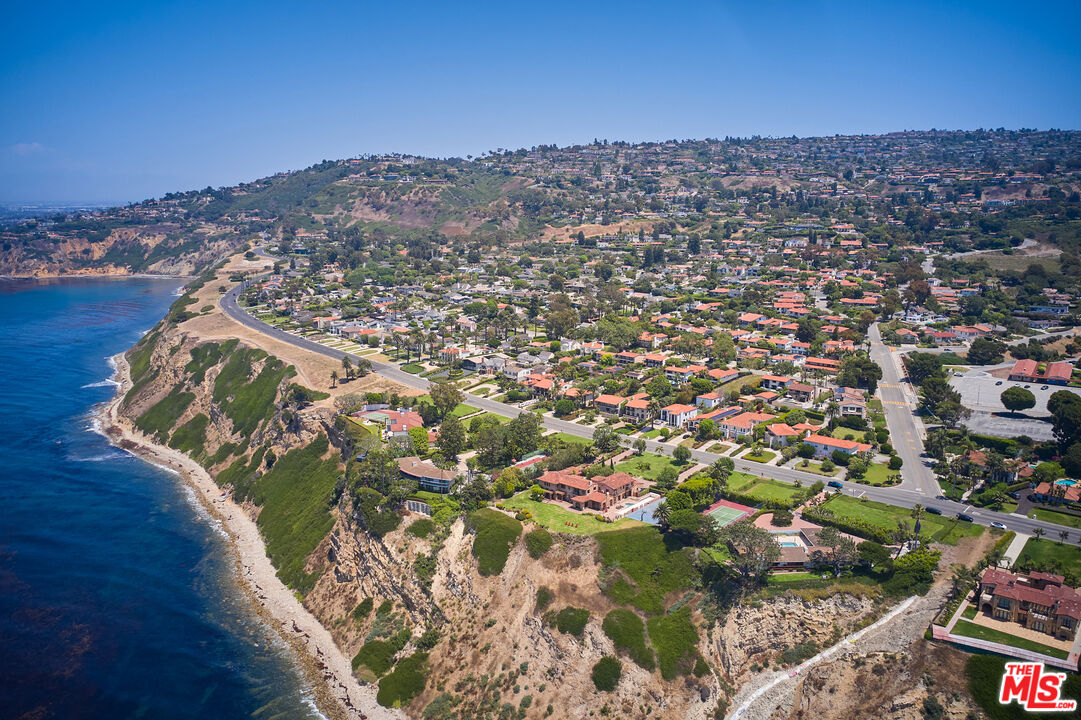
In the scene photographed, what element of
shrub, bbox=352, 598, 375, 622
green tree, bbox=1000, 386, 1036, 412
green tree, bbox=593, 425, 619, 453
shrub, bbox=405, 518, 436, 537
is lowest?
shrub, bbox=352, 598, 375, 622

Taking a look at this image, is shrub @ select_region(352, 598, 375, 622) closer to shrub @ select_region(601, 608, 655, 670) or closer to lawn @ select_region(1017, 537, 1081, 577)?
shrub @ select_region(601, 608, 655, 670)

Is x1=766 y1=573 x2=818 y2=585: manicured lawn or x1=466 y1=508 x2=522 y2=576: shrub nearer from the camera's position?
x1=766 y1=573 x2=818 y2=585: manicured lawn

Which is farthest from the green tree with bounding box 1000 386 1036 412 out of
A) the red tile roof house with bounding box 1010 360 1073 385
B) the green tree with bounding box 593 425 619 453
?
the green tree with bounding box 593 425 619 453

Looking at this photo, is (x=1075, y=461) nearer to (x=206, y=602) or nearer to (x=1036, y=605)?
(x=1036, y=605)

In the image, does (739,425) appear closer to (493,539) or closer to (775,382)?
(775,382)

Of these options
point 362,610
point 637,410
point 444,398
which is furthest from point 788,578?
point 444,398

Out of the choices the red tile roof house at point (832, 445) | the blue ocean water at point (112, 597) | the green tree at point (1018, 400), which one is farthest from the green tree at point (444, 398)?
the green tree at point (1018, 400)

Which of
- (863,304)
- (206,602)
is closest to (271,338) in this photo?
(206,602)
